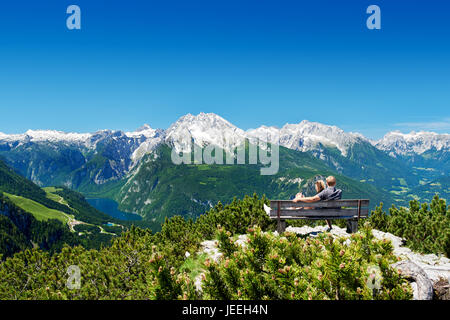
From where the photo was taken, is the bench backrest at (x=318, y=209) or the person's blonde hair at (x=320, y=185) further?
the person's blonde hair at (x=320, y=185)

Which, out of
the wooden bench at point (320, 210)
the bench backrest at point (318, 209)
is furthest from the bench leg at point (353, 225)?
the bench backrest at point (318, 209)

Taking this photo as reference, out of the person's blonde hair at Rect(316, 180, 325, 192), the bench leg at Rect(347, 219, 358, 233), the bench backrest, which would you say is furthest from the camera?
the person's blonde hair at Rect(316, 180, 325, 192)

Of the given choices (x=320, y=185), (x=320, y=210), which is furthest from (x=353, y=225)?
(x=320, y=185)

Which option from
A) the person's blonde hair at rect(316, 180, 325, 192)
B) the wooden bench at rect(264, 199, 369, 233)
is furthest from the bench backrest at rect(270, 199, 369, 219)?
the person's blonde hair at rect(316, 180, 325, 192)

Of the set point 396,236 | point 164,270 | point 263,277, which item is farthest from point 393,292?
point 396,236

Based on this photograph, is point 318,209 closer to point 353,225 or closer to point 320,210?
point 320,210

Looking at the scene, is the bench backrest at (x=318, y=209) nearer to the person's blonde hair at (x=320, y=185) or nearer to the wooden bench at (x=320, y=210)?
the wooden bench at (x=320, y=210)

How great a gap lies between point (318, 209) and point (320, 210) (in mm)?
112

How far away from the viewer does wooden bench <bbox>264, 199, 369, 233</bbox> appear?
14016 millimetres

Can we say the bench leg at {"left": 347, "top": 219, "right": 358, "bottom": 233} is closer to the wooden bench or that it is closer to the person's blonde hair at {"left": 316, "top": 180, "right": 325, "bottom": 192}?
the wooden bench

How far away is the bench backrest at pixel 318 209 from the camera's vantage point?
1401cm

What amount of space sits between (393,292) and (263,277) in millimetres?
2312
